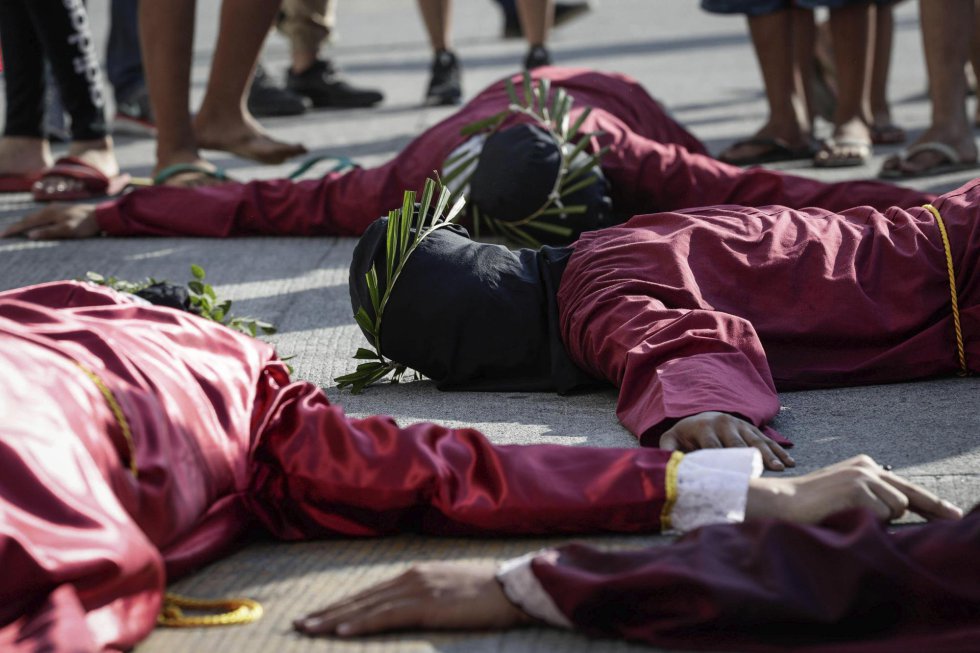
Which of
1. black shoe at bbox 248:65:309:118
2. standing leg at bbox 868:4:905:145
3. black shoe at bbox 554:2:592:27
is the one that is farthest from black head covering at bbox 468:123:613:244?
black shoe at bbox 554:2:592:27

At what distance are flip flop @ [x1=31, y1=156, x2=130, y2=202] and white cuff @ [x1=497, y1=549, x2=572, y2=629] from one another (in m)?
2.85

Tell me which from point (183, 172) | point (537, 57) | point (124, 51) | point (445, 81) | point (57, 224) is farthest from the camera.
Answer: point (445, 81)

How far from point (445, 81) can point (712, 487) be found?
150 inches

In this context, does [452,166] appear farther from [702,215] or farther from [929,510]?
[929,510]

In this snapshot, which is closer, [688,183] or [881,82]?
[688,183]

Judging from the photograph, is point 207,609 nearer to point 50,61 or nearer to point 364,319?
point 364,319

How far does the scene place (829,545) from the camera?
1420mm

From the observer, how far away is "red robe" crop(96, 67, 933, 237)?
10.7ft

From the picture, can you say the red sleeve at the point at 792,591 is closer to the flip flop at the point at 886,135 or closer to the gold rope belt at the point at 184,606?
the gold rope belt at the point at 184,606

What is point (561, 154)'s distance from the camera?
3.11 meters

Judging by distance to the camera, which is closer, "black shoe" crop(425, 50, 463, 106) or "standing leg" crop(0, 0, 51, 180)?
"standing leg" crop(0, 0, 51, 180)

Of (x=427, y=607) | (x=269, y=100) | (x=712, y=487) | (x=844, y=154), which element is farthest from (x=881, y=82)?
(x=427, y=607)

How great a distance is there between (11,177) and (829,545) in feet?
11.2

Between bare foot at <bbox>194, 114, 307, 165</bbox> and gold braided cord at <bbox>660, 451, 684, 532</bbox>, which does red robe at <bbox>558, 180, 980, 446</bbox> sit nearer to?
gold braided cord at <bbox>660, 451, 684, 532</bbox>
